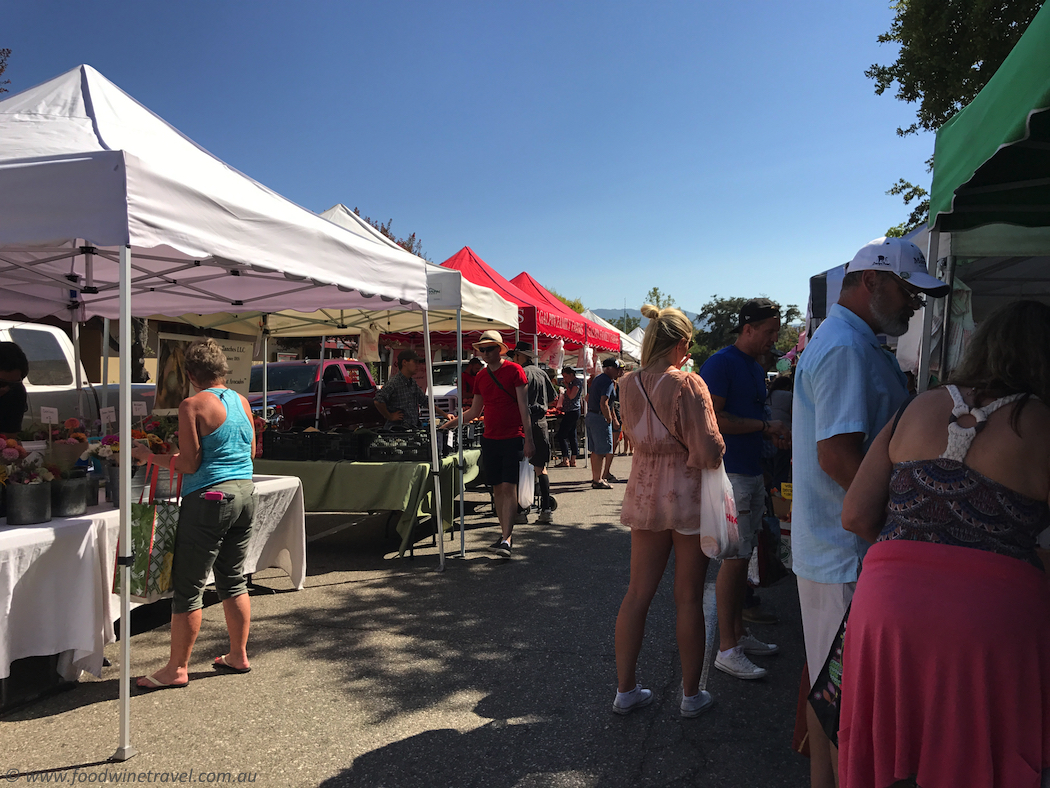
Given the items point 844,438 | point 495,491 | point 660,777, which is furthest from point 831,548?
point 495,491

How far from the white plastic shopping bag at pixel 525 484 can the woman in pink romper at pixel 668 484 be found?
373 cm

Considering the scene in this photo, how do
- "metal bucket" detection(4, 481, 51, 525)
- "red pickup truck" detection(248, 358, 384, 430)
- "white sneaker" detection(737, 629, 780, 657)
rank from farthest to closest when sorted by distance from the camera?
"red pickup truck" detection(248, 358, 384, 430), "white sneaker" detection(737, 629, 780, 657), "metal bucket" detection(4, 481, 51, 525)

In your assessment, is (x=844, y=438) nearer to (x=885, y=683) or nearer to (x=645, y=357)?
(x=885, y=683)

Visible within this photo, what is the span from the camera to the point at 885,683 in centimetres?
176

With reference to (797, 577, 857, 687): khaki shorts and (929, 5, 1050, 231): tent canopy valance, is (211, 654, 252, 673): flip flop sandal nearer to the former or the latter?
(797, 577, 857, 687): khaki shorts

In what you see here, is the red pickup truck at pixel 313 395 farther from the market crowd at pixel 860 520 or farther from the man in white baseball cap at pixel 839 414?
the man in white baseball cap at pixel 839 414

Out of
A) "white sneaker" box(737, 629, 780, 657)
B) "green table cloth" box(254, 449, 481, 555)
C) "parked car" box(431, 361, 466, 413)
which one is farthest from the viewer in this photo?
"parked car" box(431, 361, 466, 413)

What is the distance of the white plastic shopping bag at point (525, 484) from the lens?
281 inches

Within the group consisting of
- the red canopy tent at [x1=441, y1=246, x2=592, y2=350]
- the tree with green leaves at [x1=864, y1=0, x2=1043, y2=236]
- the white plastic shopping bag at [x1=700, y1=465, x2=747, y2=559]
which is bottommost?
the white plastic shopping bag at [x1=700, y1=465, x2=747, y2=559]

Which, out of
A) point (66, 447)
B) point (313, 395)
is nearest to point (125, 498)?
point (66, 447)

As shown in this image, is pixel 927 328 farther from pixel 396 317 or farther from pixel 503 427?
pixel 396 317

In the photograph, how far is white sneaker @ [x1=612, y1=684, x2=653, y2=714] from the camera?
11.4ft

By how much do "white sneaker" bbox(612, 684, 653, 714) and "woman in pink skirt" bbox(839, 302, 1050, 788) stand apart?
1.73 metres

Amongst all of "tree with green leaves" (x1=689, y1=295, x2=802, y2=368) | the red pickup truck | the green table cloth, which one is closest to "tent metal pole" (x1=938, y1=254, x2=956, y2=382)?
the green table cloth
